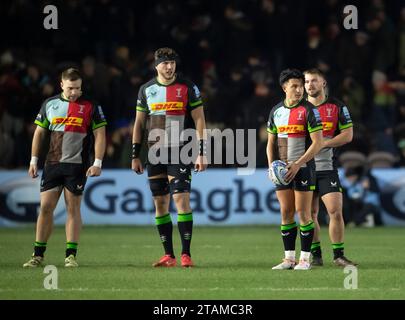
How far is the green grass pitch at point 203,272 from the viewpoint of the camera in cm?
967

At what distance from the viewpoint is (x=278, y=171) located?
11539mm

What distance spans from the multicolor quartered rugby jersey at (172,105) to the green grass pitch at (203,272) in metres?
1.43

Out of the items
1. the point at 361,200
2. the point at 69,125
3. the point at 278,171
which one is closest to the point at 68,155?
the point at 69,125

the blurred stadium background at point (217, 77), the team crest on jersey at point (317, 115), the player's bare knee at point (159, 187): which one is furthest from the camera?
the blurred stadium background at point (217, 77)

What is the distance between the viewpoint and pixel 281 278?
1081 centimetres

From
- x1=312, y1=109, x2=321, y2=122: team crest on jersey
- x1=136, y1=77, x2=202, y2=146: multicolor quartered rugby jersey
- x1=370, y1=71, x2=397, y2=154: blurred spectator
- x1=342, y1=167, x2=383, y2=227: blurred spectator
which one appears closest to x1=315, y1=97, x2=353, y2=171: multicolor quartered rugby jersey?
x1=312, y1=109, x2=321, y2=122: team crest on jersey

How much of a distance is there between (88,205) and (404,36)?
7.06 m

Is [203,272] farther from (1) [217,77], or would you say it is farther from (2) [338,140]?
(1) [217,77]

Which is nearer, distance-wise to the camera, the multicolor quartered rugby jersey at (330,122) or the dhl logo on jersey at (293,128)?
the dhl logo on jersey at (293,128)

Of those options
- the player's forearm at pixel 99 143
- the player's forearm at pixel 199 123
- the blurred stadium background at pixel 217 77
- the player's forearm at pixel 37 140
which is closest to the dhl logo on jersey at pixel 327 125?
the player's forearm at pixel 199 123

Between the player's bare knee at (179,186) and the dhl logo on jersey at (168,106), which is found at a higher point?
the dhl logo on jersey at (168,106)

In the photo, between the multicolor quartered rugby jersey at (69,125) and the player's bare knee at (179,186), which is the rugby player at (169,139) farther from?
the multicolor quartered rugby jersey at (69,125)

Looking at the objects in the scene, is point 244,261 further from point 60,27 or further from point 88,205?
point 60,27

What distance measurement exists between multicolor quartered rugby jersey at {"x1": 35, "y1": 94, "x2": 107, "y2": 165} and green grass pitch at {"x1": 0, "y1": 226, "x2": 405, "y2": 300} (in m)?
1.19
